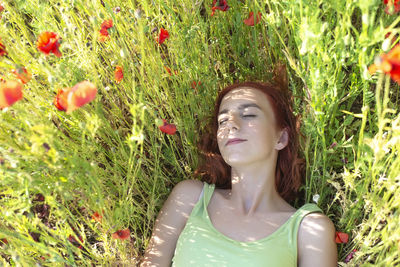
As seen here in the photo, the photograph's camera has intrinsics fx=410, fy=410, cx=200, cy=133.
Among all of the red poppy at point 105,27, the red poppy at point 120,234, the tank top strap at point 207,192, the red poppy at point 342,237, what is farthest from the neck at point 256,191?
the red poppy at point 105,27

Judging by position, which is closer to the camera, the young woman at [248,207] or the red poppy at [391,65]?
the red poppy at [391,65]

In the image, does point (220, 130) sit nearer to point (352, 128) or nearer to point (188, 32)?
point (188, 32)

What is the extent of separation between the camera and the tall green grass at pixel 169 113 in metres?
1.16

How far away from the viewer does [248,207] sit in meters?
1.73

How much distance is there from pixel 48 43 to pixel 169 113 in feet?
2.39

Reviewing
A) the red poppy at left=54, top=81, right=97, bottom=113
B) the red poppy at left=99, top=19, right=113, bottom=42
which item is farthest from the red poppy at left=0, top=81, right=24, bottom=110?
the red poppy at left=99, top=19, right=113, bottom=42

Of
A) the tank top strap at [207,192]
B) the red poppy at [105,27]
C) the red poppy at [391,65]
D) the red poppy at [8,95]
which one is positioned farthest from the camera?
the tank top strap at [207,192]

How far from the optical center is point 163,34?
1629 millimetres

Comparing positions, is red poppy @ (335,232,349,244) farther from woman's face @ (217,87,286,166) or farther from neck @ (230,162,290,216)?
woman's face @ (217,87,286,166)

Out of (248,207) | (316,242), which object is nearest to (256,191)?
(248,207)

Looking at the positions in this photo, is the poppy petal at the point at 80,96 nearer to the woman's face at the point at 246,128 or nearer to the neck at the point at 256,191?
the woman's face at the point at 246,128

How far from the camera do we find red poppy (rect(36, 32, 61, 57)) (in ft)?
3.94

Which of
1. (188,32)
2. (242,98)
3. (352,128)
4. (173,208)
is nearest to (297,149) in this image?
(352,128)

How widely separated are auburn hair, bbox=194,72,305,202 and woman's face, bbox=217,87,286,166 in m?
0.07
